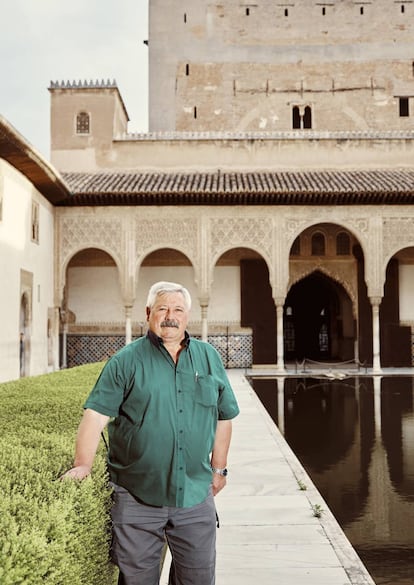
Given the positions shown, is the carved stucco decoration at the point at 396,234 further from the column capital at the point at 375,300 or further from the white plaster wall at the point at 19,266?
the white plaster wall at the point at 19,266

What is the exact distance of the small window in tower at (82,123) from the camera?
2039 centimetres

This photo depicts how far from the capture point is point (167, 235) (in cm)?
1767

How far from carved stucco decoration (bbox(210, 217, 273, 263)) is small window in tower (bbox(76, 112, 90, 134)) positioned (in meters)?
5.74

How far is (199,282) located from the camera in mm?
17500

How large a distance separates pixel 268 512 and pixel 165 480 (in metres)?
2.27

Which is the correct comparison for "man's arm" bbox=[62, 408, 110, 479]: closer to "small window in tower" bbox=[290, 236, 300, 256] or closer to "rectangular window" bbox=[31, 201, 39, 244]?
"rectangular window" bbox=[31, 201, 39, 244]

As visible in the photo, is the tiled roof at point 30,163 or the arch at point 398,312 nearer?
the tiled roof at point 30,163

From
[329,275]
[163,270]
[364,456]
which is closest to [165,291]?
[364,456]

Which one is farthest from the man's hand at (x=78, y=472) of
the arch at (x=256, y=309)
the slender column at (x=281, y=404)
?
the arch at (x=256, y=309)

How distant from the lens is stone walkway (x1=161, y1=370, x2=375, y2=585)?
10.7 ft

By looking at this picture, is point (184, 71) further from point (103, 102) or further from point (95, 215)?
point (95, 215)

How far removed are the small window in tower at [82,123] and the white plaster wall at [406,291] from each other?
1059cm

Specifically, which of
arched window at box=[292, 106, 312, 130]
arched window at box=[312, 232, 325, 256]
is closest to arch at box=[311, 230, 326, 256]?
arched window at box=[312, 232, 325, 256]

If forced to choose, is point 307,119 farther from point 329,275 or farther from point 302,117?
point 329,275
